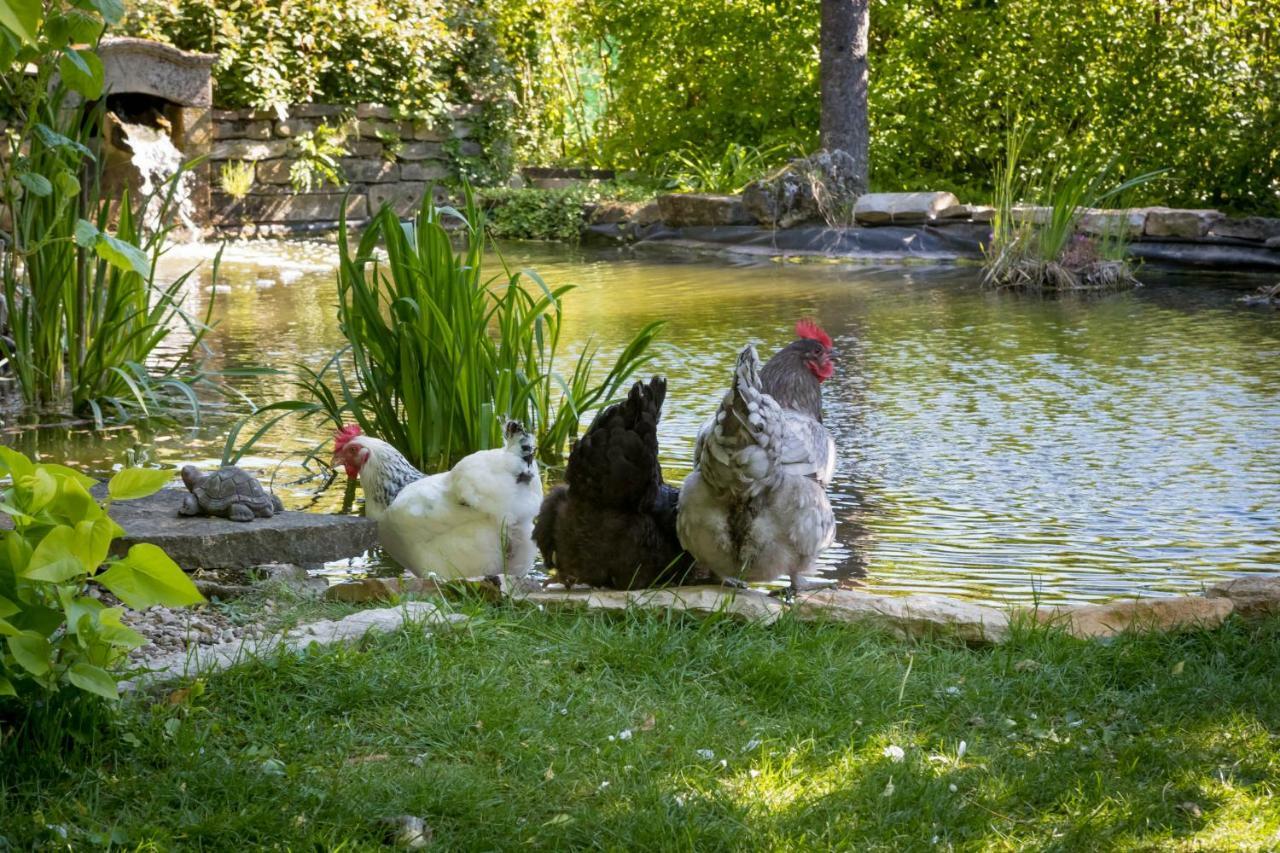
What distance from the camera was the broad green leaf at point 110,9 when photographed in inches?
104

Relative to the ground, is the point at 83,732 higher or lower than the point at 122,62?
lower

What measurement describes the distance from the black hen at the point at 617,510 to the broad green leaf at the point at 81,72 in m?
1.58

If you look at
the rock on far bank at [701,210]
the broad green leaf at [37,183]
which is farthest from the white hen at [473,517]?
the rock on far bank at [701,210]

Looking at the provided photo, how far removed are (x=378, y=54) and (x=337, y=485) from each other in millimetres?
13879

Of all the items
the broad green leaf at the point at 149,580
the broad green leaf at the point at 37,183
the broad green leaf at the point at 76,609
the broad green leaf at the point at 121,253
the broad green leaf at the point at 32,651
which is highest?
the broad green leaf at the point at 37,183

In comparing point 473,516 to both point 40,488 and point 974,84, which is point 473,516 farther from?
point 974,84

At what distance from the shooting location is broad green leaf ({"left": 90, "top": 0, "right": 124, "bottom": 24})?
2636 mm

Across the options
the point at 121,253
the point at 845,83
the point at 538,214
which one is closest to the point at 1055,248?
the point at 845,83

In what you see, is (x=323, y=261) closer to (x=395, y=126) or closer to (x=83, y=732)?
(x=395, y=126)

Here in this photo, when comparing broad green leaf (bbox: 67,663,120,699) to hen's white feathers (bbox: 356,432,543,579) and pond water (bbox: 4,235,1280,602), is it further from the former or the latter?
pond water (bbox: 4,235,1280,602)

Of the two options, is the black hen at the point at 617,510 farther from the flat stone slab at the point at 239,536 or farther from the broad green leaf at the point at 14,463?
the broad green leaf at the point at 14,463

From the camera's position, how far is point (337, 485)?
5582mm

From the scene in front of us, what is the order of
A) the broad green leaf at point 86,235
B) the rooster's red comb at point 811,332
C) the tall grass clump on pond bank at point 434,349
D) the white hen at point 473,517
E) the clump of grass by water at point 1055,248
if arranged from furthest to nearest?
the clump of grass by water at point 1055,248, the rooster's red comb at point 811,332, the tall grass clump on pond bank at point 434,349, the white hen at point 473,517, the broad green leaf at point 86,235

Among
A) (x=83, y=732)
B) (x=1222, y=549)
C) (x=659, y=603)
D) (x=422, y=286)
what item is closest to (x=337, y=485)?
(x=422, y=286)
